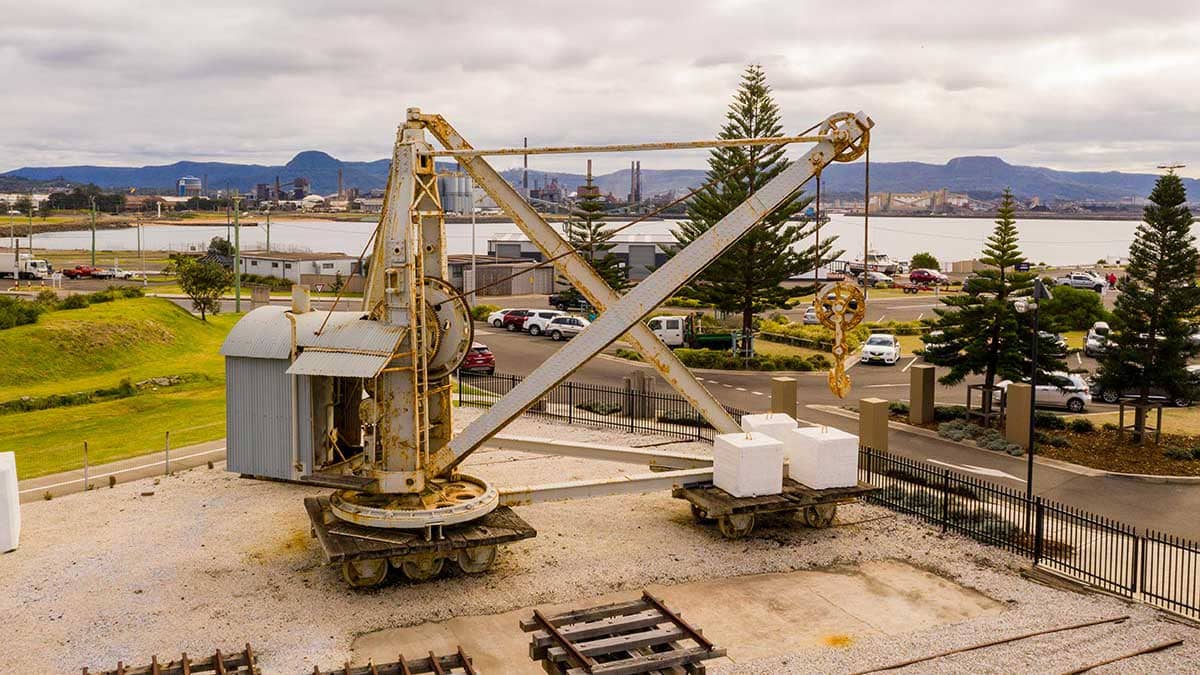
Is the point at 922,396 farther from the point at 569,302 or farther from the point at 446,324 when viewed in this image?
the point at 569,302

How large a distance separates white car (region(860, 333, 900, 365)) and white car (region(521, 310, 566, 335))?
15381 millimetres

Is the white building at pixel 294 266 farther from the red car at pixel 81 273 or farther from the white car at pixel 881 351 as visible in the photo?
the white car at pixel 881 351

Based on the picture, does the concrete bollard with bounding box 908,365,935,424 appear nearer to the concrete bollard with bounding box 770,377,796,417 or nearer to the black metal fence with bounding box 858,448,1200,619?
the concrete bollard with bounding box 770,377,796,417

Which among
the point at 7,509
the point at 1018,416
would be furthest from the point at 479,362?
the point at 7,509

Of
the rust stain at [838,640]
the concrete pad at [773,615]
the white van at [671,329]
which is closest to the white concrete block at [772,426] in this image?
the concrete pad at [773,615]

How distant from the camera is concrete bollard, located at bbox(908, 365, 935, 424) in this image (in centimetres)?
3048

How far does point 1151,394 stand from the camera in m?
29.4

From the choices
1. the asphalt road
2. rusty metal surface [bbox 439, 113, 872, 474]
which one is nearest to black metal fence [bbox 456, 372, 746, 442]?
the asphalt road

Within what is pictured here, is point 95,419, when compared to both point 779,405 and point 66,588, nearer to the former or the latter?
point 66,588

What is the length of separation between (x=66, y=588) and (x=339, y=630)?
4.88 meters

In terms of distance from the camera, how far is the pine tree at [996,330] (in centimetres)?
2984

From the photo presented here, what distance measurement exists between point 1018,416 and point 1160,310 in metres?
4.88

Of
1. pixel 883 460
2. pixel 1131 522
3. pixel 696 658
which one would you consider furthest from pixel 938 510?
pixel 696 658

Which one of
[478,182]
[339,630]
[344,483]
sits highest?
[478,182]
